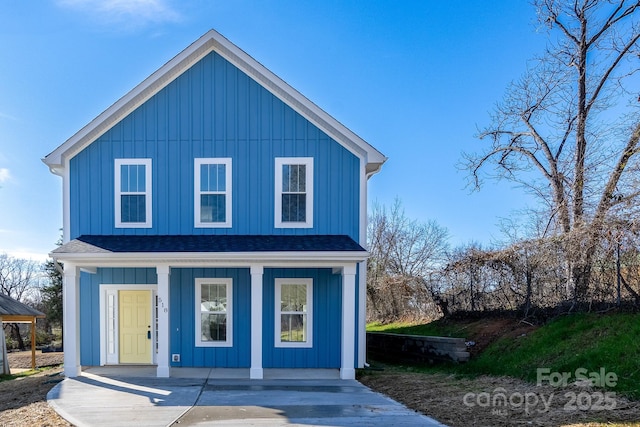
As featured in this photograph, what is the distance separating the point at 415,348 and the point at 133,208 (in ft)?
26.6

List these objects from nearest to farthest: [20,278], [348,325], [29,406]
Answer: [29,406] → [348,325] → [20,278]

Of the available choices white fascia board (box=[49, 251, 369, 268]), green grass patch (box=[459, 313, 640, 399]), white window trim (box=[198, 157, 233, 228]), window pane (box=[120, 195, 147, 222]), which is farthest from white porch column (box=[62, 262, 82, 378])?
green grass patch (box=[459, 313, 640, 399])

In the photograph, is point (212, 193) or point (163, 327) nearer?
point (163, 327)

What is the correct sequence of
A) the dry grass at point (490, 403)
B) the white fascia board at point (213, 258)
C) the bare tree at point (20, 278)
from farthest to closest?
the bare tree at point (20, 278)
the white fascia board at point (213, 258)
the dry grass at point (490, 403)

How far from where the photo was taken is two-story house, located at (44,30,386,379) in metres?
10.2

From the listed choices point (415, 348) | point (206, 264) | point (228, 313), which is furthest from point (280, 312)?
point (415, 348)

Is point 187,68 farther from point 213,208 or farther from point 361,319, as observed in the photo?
point 361,319

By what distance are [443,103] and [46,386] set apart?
16.6 meters

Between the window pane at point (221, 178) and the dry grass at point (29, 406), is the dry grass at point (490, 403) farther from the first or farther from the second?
the window pane at point (221, 178)

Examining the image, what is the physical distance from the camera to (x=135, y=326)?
10578 millimetres

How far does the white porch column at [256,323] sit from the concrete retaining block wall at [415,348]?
4.48 metres

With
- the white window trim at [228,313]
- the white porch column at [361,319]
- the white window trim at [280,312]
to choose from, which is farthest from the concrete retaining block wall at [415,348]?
the white window trim at [228,313]

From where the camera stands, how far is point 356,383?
28.4 feet

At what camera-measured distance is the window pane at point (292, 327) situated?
10219 millimetres
